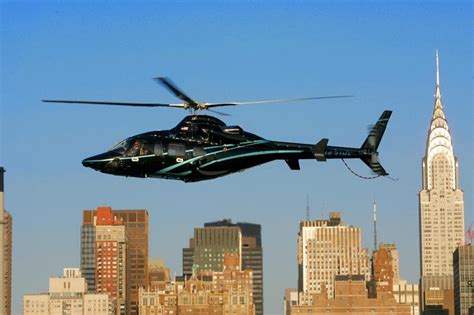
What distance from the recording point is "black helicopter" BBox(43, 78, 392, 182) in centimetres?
10462

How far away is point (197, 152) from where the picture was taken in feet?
344

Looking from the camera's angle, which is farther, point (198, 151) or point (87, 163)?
point (87, 163)

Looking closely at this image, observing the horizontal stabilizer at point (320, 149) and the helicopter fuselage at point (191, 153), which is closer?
the helicopter fuselage at point (191, 153)

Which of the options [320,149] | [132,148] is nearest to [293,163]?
[320,149]

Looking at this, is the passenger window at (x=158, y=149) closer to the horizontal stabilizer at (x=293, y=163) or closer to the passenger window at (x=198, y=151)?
the passenger window at (x=198, y=151)

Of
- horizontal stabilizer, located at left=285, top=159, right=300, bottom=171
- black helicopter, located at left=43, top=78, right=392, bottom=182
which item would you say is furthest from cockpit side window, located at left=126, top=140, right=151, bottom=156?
horizontal stabilizer, located at left=285, top=159, right=300, bottom=171

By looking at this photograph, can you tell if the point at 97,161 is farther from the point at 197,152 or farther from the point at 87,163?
the point at 197,152

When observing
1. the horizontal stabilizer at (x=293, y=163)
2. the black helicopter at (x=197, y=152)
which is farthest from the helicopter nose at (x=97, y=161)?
the horizontal stabilizer at (x=293, y=163)

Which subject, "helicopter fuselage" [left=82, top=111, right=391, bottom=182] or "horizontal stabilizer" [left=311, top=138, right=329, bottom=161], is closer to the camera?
Result: "helicopter fuselage" [left=82, top=111, right=391, bottom=182]

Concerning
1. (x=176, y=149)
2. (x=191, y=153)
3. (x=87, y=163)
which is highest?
(x=176, y=149)

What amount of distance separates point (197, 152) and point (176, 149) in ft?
4.24

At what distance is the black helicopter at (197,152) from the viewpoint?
105m

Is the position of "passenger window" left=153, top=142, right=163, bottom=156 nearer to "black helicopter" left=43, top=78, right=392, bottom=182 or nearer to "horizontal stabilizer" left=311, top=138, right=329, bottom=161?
"black helicopter" left=43, top=78, right=392, bottom=182

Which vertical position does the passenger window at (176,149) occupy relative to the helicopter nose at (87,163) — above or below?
above
